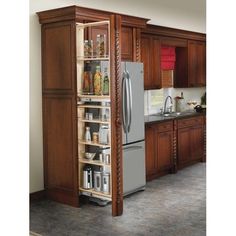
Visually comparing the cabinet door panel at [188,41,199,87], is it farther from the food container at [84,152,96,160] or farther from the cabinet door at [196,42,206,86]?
the food container at [84,152,96,160]

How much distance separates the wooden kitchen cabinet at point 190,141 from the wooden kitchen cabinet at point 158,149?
0.29 meters

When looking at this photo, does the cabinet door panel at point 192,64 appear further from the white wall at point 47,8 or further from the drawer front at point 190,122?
the drawer front at point 190,122

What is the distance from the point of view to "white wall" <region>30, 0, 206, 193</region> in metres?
4.96

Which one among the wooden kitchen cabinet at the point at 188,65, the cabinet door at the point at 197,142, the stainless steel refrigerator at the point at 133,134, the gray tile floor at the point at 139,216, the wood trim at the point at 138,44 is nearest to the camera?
the gray tile floor at the point at 139,216

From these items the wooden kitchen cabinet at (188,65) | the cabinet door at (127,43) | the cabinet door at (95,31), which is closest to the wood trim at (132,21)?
the cabinet door at (127,43)

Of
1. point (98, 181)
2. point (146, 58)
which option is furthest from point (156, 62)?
point (98, 181)

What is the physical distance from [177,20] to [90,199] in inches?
164

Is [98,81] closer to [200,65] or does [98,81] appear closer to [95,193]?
[95,193]

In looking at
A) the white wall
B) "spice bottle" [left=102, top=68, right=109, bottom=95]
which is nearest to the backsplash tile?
the white wall

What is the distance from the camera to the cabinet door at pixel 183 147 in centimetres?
657

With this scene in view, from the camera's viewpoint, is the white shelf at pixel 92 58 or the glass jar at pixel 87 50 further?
the glass jar at pixel 87 50

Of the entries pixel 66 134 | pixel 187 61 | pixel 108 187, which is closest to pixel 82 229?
pixel 108 187

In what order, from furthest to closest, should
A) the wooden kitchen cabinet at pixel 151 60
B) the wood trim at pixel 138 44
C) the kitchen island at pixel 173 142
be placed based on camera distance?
1. the wooden kitchen cabinet at pixel 151 60
2. the kitchen island at pixel 173 142
3. the wood trim at pixel 138 44
